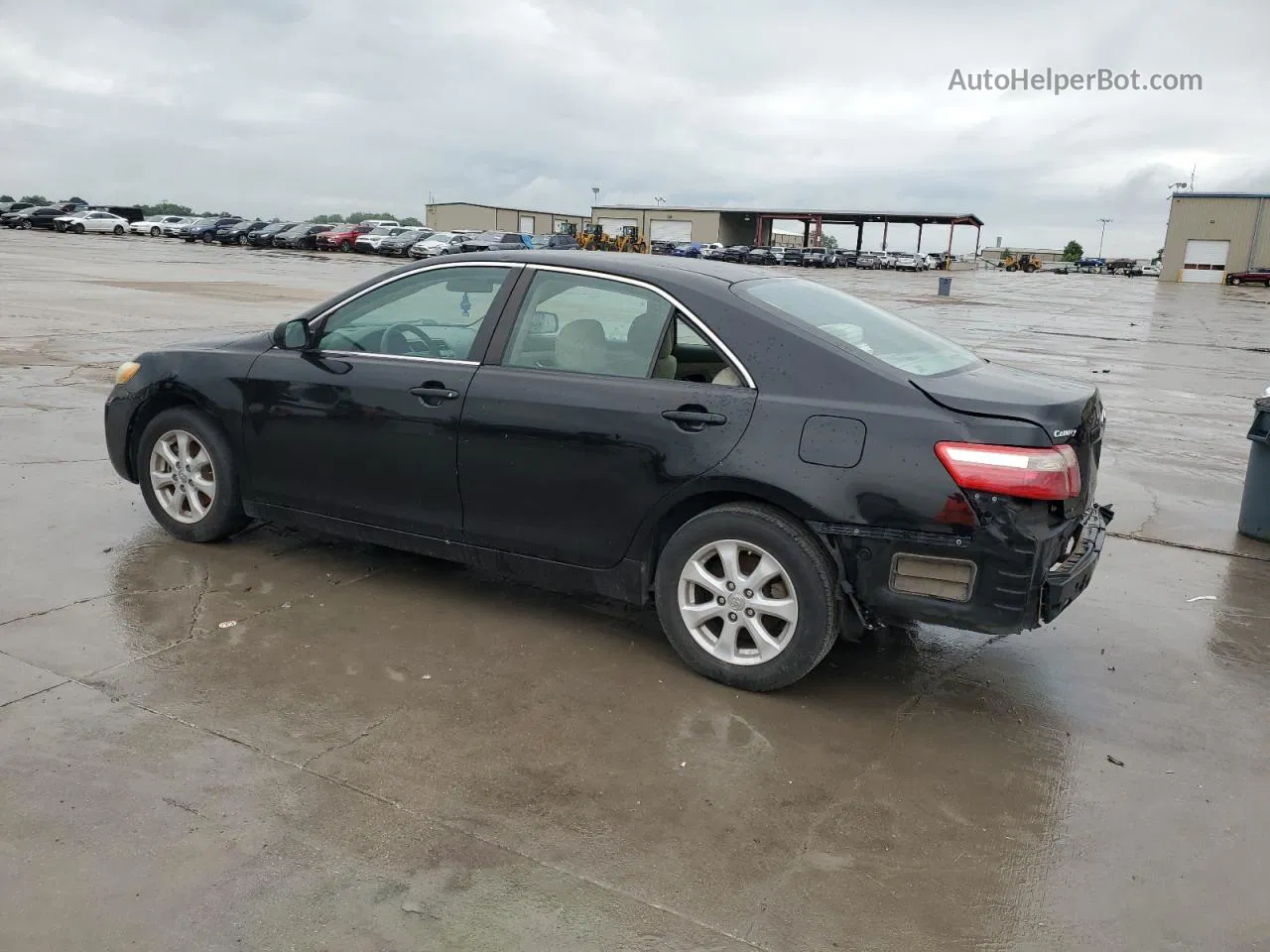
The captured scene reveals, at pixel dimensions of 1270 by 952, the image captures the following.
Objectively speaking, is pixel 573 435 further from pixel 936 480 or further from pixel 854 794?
pixel 854 794

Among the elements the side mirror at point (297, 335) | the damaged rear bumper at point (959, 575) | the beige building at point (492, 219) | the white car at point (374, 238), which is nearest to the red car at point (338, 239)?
the white car at point (374, 238)

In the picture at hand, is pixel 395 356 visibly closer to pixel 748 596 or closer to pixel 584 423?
pixel 584 423

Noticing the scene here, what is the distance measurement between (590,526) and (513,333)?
3.16ft

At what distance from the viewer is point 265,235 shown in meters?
58.0

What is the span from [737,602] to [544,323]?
154 centimetres

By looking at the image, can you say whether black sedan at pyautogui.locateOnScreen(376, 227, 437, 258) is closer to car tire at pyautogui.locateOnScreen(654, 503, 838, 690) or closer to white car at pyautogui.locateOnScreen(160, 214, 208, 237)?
white car at pyautogui.locateOnScreen(160, 214, 208, 237)

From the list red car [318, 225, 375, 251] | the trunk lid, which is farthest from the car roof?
red car [318, 225, 375, 251]

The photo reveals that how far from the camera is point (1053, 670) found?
14.7 ft

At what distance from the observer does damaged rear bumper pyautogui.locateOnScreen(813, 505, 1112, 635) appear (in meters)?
3.65

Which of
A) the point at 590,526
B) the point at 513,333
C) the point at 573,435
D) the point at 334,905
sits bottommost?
the point at 334,905

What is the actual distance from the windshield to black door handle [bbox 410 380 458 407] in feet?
4.41

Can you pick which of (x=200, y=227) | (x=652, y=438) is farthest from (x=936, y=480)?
(x=200, y=227)

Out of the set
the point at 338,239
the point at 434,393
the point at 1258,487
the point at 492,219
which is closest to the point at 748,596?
the point at 434,393

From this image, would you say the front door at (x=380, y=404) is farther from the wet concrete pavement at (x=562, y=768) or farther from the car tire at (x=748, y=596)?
the car tire at (x=748, y=596)
